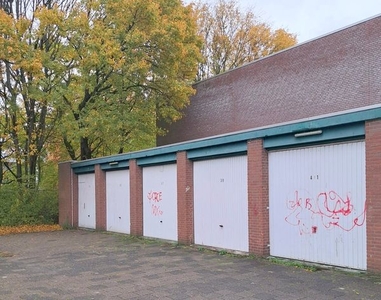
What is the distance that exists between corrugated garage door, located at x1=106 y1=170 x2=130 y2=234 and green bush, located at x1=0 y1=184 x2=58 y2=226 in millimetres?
5500

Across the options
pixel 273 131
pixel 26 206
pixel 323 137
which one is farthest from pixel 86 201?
pixel 323 137

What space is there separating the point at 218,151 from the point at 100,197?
26.7 ft

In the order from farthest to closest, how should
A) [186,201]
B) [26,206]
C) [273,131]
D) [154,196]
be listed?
[26,206] → [154,196] → [186,201] → [273,131]

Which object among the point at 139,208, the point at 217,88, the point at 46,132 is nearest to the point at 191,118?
the point at 217,88

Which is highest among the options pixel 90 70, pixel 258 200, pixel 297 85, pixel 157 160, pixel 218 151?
pixel 90 70

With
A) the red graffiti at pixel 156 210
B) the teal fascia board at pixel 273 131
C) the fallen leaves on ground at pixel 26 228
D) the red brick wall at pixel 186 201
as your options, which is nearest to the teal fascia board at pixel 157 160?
the teal fascia board at pixel 273 131

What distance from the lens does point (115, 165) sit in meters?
17.8

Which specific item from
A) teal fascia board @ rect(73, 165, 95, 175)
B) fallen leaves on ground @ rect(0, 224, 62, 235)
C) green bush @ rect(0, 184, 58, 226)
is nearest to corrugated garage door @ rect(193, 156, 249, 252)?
teal fascia board @ rect(73, 165, 95, 175)

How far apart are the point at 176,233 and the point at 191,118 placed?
1264 cm

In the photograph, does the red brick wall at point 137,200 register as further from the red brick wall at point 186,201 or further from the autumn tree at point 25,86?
the autumn tree at point 25,86

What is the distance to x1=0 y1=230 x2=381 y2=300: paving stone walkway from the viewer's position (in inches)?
302

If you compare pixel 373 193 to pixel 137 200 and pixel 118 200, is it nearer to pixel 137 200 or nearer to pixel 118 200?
pixel 137 200

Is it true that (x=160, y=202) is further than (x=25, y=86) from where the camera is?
No

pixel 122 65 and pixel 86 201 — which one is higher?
pixel 122 65
